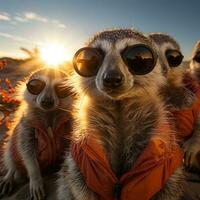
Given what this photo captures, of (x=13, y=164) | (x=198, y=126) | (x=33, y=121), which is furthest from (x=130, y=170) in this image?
(x=13, y=164)

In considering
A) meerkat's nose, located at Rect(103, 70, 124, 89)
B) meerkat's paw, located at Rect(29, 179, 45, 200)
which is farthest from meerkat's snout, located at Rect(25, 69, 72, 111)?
meerkat's nose, located at Rect(103, 70, 124, 89)

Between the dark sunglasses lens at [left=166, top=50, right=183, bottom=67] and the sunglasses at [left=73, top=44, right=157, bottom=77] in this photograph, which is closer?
the sunglasses at [left=73, top=44, right=157, bottom=77]

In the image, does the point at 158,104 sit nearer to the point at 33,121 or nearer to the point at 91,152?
the point at 91,152

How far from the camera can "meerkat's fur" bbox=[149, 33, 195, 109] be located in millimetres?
4395

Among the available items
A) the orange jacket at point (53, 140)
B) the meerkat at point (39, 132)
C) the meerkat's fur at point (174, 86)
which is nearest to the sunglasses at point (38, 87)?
the meerkat at point (39, 132)

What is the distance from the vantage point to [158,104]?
12.5 ft

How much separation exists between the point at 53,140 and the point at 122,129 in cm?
154

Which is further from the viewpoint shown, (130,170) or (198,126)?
(198,126)

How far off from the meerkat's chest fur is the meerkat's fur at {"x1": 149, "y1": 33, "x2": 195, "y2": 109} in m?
0.69

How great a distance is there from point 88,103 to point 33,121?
1.72 metres

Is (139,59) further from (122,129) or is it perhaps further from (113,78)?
(122,129)

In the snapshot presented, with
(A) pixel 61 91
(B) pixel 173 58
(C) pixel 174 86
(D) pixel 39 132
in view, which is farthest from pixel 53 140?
(B) pixel 173 58

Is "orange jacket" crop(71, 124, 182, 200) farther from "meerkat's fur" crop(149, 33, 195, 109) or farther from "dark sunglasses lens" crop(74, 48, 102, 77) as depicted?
"meerkat's fur" crop(149, 33, 195, 109)

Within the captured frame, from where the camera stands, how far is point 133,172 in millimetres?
3537
